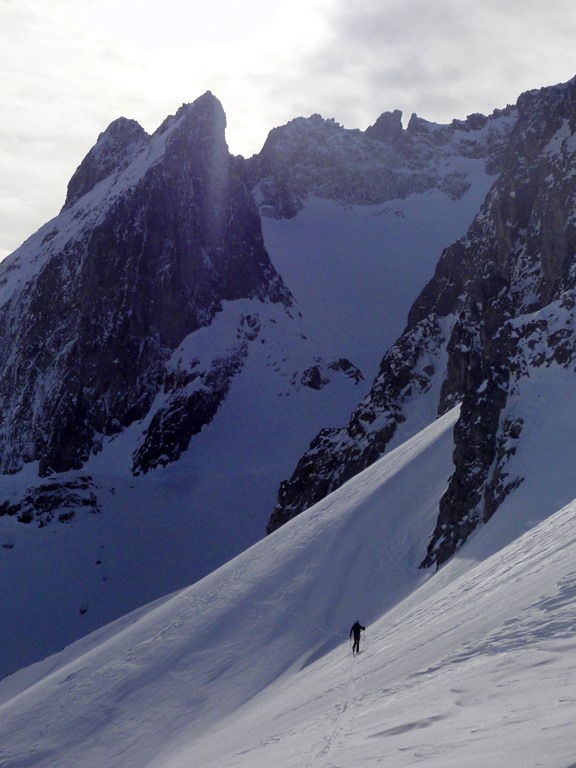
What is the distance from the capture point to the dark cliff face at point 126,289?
12119 cm

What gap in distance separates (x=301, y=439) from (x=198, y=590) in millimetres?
64333

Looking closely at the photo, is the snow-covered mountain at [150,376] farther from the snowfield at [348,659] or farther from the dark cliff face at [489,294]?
the snowfield at [348,659]

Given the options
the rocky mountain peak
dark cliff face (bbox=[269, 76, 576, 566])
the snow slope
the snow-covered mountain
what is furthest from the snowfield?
the rocky mountain peak

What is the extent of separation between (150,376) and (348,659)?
299 feet

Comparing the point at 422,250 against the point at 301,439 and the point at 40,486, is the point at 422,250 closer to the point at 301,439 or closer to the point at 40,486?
the point at 301,439

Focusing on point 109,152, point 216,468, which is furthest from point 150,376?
point 109,152

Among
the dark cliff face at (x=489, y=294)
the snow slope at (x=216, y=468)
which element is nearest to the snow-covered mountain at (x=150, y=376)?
the snow slope at (x=216, y=468)

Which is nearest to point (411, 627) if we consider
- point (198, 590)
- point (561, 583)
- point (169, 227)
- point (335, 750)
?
point (561, 583)

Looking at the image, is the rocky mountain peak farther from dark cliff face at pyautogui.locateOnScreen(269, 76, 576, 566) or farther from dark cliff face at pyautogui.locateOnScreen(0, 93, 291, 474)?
dark cliff face at pyautogui.locateOnScreen(269, 76, 576, 566)

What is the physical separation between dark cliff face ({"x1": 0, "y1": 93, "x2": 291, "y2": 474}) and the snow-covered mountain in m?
0.22

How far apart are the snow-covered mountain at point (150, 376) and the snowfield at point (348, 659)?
3246cm

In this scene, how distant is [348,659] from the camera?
33.9m

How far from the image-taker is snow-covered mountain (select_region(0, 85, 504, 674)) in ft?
313

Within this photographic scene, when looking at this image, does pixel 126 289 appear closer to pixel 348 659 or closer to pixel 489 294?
pixel 489 294
